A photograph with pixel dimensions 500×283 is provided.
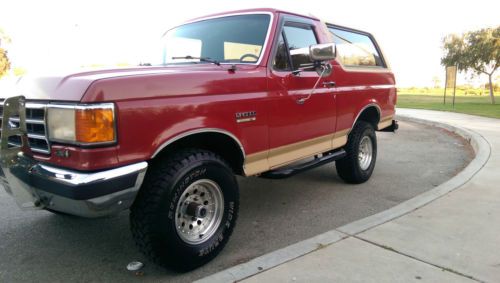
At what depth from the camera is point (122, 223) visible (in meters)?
4.10

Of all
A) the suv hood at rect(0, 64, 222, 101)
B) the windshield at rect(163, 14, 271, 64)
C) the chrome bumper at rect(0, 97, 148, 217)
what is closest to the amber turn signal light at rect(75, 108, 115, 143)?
the suv hood at rect(0, 64, 222, 101)

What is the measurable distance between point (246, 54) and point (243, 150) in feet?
3.14

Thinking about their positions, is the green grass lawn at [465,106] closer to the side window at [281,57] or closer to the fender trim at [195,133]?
the side window at [281,57]

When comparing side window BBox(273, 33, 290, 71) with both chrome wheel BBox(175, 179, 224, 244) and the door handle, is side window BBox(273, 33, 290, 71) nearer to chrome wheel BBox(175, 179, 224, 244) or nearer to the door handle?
the door handle

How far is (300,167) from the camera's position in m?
4.19

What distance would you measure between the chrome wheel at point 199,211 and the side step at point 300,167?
0.79m

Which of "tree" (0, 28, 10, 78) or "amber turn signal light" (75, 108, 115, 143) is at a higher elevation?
"tree" (0, 28, 10, 78)

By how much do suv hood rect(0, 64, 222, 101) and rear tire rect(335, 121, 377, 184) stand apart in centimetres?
296

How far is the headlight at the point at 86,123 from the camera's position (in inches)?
99.0

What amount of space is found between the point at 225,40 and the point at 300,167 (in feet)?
4.84

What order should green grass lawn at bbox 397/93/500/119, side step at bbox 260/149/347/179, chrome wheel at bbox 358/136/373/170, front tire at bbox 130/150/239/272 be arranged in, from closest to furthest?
front tire at bbox 130/150/239/272
side step at bbox 260/149/347/179
chrome wheel at bbox 358/136/373/170
green grass lawn at bbox 397/93/500/119

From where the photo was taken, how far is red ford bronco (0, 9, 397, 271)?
2586 mm

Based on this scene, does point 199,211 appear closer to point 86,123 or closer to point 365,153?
point 86,123

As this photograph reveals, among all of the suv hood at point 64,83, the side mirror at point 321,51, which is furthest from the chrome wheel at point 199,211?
the side mirror at point 321,51
